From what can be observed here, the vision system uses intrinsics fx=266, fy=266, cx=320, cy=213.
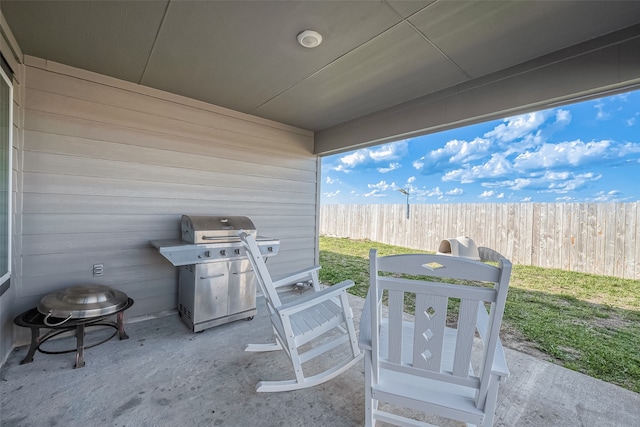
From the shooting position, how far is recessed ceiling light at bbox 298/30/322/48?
1.91m

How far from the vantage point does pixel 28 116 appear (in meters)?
2.34

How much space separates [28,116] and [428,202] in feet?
22.5

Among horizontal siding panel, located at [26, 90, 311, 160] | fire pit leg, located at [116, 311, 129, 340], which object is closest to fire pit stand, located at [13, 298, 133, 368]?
fire pit leg, located at [116, 311, 129, 340]

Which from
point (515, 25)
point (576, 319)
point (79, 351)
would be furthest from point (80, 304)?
point (576, 319)

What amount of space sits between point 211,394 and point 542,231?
19.3 ft

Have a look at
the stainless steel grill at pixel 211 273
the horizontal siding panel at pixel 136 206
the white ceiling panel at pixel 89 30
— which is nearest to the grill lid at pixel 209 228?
the stainless steel grill at pixel 211 273

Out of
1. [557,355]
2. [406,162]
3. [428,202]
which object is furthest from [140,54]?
[406,162]

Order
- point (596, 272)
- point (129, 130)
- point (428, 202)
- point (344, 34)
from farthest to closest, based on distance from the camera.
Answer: point (428, 202) → point (596, 272) → point (129, 130) → point (344, 34)

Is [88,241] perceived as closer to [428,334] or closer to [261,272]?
[261,272]

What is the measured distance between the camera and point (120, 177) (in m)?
2.78

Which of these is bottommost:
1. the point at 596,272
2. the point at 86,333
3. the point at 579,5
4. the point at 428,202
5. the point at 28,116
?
the point at 86,333

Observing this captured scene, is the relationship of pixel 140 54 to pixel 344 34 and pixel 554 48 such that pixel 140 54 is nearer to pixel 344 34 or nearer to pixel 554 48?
pixel 344 34

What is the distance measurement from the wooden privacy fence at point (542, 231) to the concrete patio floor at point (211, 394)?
3.47m

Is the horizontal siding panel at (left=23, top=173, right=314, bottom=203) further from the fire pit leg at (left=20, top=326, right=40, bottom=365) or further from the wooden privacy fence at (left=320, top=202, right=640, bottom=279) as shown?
the wooden privacy fence at (left=320, top=202, right=640, bottom=279)
